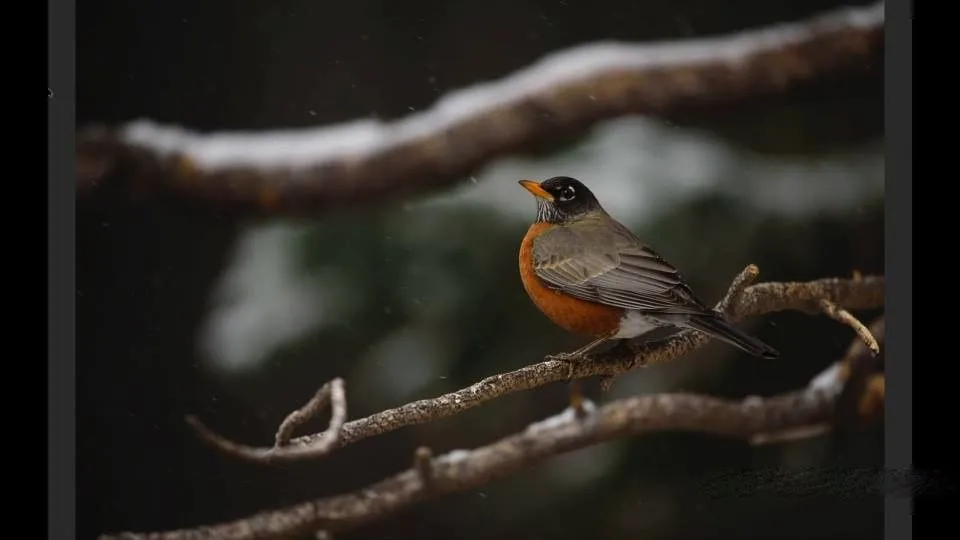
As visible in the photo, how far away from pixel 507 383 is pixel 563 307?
0.81 feet

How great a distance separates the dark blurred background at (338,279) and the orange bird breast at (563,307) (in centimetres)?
4

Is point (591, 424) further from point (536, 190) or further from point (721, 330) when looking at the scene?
point (536, 190)

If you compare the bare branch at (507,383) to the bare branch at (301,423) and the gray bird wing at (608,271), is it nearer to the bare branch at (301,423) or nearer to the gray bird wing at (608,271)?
the bare branch at (301,423)

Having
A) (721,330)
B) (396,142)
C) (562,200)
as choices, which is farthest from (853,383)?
(396,142)

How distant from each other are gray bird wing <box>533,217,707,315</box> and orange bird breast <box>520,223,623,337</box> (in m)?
0.02

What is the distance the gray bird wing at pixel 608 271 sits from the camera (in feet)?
8.81

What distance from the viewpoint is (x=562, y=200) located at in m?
2.83

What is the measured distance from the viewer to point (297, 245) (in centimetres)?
284

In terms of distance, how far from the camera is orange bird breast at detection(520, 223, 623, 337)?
2711mm

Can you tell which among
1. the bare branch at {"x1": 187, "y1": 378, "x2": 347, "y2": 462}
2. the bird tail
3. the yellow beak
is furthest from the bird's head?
the bare branch at {"x1": 187, "y1": 378, "x2": 347, "y2": 462}

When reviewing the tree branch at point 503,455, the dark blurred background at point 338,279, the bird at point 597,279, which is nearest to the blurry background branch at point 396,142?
the dark blurred background at point 338,279

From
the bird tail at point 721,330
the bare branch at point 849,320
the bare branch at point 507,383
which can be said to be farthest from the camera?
the bare branch at point 849,320
